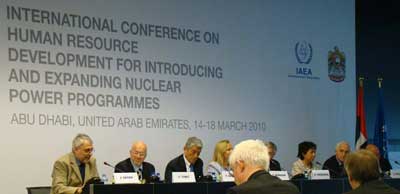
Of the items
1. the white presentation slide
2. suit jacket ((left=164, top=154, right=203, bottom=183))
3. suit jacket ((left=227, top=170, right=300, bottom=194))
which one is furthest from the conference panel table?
suit jacket ((left=227, top=170, right=300, bottom=194))

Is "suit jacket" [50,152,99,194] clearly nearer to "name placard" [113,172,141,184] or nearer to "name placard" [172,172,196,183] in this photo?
"name placard" [113,172,141,184]

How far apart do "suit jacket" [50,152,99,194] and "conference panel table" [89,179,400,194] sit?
15.3 inches

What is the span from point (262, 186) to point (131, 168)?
142 inches

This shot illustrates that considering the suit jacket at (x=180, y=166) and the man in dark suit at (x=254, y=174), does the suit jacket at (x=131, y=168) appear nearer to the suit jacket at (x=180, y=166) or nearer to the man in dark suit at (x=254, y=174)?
the suit jacket at (x=180, y=166)

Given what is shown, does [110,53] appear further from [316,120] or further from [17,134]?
[316,120]

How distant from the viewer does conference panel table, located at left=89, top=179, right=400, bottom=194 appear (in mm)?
5152

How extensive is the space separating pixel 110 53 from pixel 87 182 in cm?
192

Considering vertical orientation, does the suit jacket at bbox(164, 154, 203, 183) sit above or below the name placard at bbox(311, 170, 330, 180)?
above

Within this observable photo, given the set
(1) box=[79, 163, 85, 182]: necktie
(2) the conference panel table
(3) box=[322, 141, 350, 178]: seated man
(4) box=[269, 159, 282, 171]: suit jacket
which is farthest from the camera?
(3) box=[322, 141, 350, 178]: seated man

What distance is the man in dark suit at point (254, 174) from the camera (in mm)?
2906

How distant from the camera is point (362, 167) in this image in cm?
312

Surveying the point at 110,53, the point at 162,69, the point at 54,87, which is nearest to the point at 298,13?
the point at 162,69

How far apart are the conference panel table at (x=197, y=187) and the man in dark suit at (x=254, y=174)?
2.19 meters

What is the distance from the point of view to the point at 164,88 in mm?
7293
